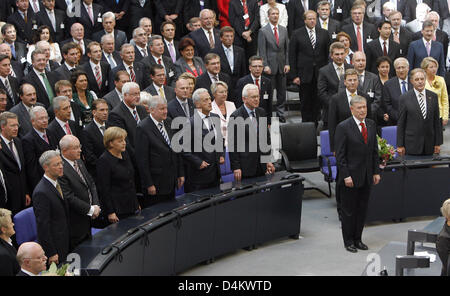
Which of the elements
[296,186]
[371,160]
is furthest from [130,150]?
[371,160]

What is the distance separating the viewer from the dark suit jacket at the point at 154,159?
8609 millimetres

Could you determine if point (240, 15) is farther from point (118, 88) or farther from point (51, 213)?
point (51, 213)

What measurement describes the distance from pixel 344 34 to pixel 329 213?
10.6ft

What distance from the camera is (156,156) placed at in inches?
342

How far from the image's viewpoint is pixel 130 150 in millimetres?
8992

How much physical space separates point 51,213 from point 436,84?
22.0ft

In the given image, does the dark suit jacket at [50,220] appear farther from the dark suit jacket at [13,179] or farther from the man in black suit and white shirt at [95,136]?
the man in black suit and white shirt at [95,136]

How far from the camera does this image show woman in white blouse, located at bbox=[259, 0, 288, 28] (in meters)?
13.2

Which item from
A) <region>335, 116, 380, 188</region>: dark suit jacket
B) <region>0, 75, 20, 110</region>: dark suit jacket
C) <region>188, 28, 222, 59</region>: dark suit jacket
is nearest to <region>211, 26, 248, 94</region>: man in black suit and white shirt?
<region>188, 28, 222, 59</region>: dark suit jacket

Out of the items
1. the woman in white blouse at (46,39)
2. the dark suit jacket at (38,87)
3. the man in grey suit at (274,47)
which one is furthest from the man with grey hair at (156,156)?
the man in grey suit at (274,47)

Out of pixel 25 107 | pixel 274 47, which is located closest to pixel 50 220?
pixel 25 107

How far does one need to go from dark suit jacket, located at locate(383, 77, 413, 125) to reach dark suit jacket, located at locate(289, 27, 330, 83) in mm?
1546

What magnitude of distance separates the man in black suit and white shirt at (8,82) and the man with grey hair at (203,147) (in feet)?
8.22

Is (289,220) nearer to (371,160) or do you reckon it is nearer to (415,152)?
(371,160)
